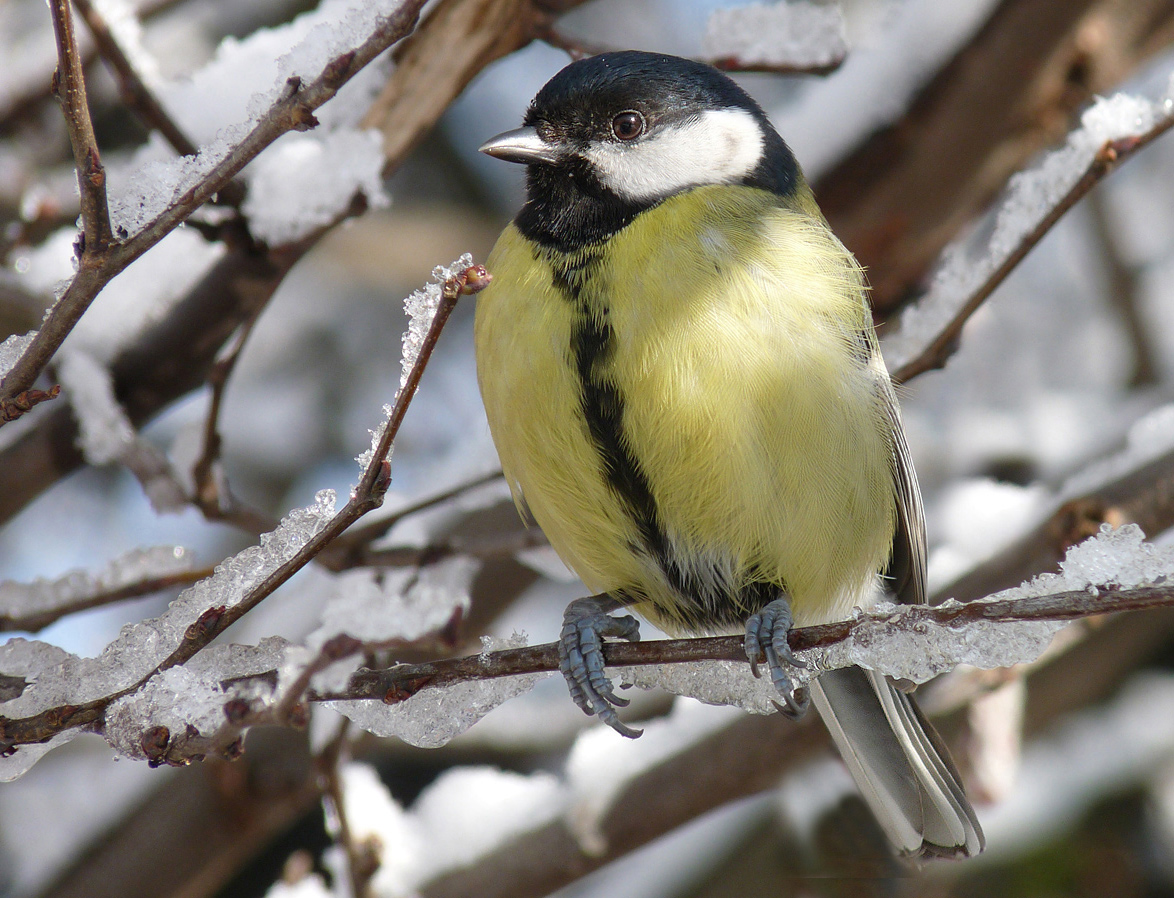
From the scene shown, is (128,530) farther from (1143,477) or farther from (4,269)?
(1143,477)

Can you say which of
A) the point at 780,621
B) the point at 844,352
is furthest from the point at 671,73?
the point at 780,621

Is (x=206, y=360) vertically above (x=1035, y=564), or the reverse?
(x=206, y=360)

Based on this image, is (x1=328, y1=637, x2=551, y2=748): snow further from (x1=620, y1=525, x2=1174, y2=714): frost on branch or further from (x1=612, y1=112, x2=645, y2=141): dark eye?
(x1=612, y1=112, x2=645, y2=141): dark eye

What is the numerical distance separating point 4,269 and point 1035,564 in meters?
2.02

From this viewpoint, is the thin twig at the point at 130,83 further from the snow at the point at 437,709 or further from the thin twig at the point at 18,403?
the snow at the point at 437,709

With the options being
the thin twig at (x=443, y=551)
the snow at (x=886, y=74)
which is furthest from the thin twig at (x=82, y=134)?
the snow at (x=886, y=74)

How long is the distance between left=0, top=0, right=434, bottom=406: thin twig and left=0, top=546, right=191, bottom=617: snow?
0.68 meters

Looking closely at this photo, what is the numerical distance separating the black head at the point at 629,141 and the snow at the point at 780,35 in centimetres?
7

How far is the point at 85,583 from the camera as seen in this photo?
1586 mm

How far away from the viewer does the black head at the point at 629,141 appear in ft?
5.82

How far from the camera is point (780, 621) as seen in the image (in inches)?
60.0

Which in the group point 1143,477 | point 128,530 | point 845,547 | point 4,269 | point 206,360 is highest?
point 4,269

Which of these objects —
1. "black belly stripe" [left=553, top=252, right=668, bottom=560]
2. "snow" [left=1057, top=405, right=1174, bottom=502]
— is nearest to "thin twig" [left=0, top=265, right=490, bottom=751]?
"black belly stripe" [left=553, top=252, right=668, bottom=560]

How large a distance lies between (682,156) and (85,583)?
3.80 ft
